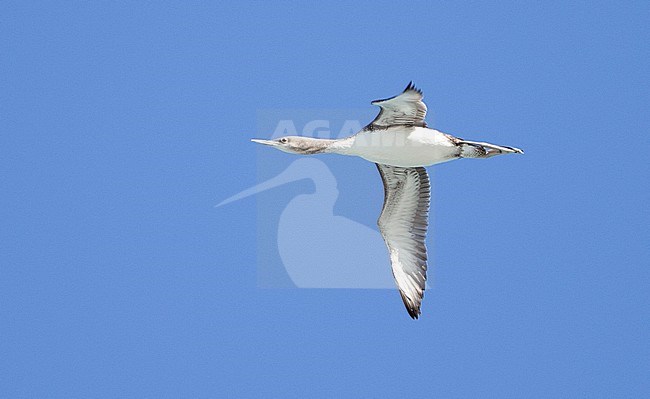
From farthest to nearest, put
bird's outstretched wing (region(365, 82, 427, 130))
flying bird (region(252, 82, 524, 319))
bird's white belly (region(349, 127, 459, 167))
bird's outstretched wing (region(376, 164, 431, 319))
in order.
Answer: bird's outstretched wing (region(376, 164, 431, 319)), bird's white belly (region(349, 127, 459, 167)), flying bird (region(252, 82, 524, 319)), bird's outstretched wing (region(365, 82, 427, 130))

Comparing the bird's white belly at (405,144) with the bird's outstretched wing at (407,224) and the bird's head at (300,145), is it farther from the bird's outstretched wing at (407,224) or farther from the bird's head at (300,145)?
the bird's outstretched wing at (407,224)

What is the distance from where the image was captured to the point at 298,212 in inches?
674

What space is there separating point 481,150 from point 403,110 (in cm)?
118

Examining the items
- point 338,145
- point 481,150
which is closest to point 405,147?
point 338,145

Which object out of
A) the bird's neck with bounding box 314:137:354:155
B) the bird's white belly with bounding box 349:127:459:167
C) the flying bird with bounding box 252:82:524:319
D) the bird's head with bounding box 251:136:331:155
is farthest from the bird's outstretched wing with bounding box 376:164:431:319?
the bird's head with bounding box 251:136:331:155

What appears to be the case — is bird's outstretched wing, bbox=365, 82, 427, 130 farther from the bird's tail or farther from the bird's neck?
the bird's tail

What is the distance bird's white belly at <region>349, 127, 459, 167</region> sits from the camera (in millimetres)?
14328

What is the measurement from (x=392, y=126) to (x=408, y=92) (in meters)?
0.86

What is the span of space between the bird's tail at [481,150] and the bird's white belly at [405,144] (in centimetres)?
11

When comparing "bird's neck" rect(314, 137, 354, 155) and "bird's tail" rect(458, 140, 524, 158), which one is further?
"bird's neck" rect(314, 137, 354, 155)

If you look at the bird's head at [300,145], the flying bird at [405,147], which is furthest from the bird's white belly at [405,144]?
the bird's head at [300,145]

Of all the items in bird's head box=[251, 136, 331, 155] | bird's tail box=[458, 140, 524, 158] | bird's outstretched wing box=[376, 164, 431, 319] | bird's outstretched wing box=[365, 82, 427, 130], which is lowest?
bird's outstretched wing box=[376, 164, 431, 319]

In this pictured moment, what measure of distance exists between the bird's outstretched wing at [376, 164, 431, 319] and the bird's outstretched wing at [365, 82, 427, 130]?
1.50 meters

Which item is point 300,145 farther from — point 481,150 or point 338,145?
point 481,150
